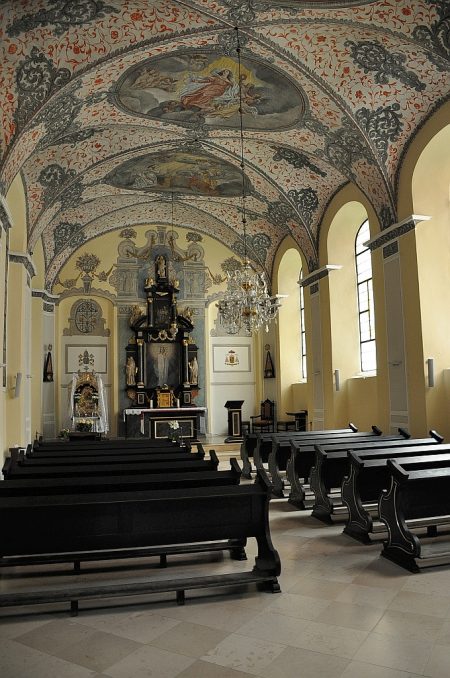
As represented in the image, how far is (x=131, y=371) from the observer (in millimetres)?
19312

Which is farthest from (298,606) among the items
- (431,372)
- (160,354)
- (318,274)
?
(160,354)

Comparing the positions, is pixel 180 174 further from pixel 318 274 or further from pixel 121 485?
pixel 121 485

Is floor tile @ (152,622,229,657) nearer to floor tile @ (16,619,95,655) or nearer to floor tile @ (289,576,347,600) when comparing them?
floor tile @ (16,619,95,655)

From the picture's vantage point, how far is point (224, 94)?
11.4m

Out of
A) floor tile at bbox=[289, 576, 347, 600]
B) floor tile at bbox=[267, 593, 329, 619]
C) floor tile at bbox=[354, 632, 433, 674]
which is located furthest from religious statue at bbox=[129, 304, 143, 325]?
floor tile at bbox=[354, 632, 433, 674]

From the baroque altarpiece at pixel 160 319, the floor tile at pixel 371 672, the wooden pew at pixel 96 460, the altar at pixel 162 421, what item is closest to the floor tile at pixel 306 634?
the floor tile at pixel 371 672

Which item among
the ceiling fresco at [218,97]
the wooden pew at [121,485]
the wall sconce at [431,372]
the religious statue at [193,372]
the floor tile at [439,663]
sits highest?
the ceiling fresco at [218,97]

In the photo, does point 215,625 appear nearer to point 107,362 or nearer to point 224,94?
point 224,94

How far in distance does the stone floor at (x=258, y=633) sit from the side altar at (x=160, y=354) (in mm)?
13817

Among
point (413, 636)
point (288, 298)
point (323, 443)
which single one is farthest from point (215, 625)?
point (288, 298)

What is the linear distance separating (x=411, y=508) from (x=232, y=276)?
6.92 meters

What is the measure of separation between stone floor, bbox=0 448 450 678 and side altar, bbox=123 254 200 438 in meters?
13.8

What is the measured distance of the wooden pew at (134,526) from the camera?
174 inches

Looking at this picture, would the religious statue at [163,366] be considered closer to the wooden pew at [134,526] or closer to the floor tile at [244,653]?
the wooden pew at [134,526]
